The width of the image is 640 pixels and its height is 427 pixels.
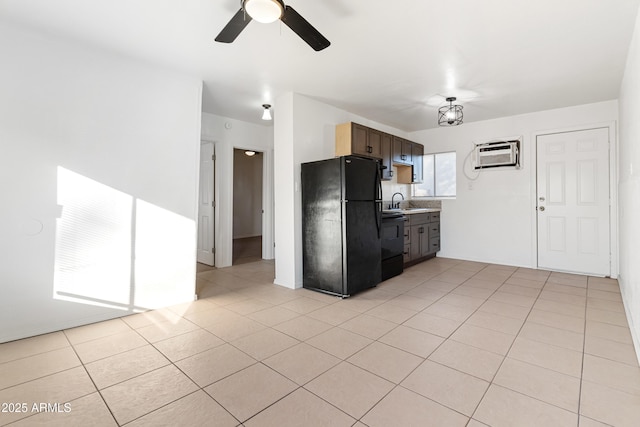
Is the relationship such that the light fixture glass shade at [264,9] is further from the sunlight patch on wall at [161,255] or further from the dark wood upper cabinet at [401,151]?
the dark wood upper cabinet at [401,151]

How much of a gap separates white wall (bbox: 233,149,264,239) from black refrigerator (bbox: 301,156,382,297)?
5.03m

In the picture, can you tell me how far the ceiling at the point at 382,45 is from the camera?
7.10ft

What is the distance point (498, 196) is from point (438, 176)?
1151 mm

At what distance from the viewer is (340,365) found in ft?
6.61

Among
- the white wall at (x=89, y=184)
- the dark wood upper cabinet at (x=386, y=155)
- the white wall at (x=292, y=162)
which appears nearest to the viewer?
the white wall at (x=89, y=184)

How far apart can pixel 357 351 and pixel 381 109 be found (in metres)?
3.57

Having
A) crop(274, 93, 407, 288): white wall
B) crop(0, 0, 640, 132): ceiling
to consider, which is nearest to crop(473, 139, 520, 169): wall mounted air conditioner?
crop(0, 0, 640, 132): ceiling

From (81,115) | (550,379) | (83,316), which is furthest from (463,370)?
(81,115)

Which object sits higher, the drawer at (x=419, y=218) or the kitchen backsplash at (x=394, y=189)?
the kitchen backsplash at (x=394, y=189)

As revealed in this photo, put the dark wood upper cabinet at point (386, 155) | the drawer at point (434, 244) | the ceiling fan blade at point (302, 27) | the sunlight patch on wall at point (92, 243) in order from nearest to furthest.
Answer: the ceiling fan blade at point (302, 27)
the sunlight patch on wall at point (92, 243)
the dark wood upper cabinet at point (386, 155)
the drawer at point (434, 244)

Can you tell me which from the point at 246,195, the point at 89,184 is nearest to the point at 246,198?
the point at 246,195

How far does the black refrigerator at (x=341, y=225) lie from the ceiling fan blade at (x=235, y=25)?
1.73 meters

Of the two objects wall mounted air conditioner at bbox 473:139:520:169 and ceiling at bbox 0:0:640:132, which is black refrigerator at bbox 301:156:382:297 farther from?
wall mounted air conditioner at bbox 473:139:520:169

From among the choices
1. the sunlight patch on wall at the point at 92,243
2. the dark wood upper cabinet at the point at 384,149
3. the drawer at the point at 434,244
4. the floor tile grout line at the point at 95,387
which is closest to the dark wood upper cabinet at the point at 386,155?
the dark wood upper cabinet at the point at 384,149
